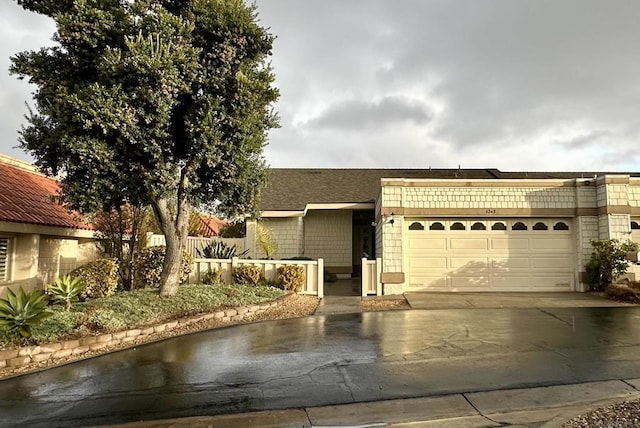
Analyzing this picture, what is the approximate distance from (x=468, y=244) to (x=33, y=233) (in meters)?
13.9

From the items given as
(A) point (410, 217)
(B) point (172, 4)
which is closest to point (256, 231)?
(A) point (410, 217)

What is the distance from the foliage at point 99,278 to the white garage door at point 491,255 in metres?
9.72

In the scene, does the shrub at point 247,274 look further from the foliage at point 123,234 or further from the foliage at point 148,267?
the foliage at point 123,234

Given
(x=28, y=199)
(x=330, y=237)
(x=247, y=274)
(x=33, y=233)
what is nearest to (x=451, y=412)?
(x=247, y=274)

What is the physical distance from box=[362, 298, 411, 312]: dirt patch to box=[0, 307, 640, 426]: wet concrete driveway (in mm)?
2435

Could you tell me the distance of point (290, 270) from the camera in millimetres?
13867

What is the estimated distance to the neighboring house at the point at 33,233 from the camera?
11516mm

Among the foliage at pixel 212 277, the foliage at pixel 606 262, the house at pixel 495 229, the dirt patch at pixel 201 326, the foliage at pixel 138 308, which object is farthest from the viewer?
the house at pixel 495 229

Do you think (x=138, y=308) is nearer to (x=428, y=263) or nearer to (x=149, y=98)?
(x=149, y=98)

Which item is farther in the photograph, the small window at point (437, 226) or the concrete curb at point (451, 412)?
the small window at point (437, 226)

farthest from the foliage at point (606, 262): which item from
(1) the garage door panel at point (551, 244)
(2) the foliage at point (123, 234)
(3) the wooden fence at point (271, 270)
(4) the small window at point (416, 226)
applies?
(2) the foliage at point (123, 234)

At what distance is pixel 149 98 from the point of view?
8.69m

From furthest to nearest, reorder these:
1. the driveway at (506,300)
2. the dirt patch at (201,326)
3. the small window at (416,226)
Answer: the small window at (416,226)
the driveway at (506,300)
the dirt patch at (201,326)

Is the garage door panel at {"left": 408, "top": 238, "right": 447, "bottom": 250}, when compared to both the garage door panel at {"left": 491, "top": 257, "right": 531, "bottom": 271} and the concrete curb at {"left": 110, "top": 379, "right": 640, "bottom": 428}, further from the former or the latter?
the concrete curb at {"left": 110, "top": 379, "right": 640, "bottom": 428}
